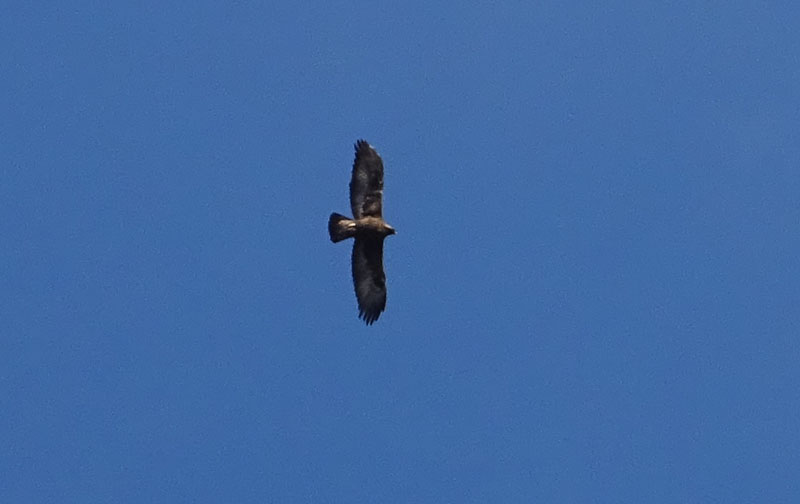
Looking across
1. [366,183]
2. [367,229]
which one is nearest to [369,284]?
[367,229]

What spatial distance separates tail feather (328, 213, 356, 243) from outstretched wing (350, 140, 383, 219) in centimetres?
37

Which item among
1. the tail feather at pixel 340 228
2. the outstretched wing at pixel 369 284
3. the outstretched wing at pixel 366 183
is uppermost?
the outstretched wing at pixel 366 183

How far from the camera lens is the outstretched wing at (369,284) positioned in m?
47.5

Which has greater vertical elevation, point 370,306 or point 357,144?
point 357,144

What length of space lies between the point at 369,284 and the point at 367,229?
145 cm

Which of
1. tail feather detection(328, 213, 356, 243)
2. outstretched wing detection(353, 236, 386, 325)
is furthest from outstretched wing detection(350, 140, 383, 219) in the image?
outstretched wing detection(353, 236, 386, 325)

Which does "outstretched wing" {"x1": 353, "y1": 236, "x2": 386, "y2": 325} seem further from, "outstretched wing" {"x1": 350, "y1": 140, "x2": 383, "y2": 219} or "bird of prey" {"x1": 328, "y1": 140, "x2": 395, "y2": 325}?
"outstretched wing" {"x1": 350, "y1": 140, "x2": 383, "y2": 219}

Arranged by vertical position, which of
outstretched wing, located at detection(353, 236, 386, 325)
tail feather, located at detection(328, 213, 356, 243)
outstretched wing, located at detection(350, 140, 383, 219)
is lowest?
outstretched wing, located at detection(353, 236, 386, 325)

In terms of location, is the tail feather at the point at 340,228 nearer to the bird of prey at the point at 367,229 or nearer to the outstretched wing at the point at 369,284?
the bird of prey at the point at 367,229

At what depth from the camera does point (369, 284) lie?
47625 millimetres

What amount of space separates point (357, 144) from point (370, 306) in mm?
3915

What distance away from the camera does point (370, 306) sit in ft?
156

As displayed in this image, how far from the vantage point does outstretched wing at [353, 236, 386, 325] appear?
156ft

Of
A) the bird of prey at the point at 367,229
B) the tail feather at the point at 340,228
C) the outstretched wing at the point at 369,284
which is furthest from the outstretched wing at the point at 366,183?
the outstretched wing at the point at 369,284
